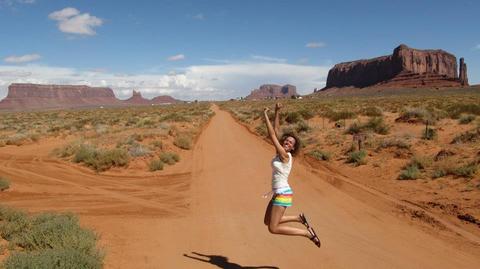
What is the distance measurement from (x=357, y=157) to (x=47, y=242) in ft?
37.9

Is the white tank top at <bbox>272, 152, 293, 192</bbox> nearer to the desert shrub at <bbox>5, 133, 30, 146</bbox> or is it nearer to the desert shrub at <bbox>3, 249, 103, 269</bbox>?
the desert shrub at <bbox>3, 249, 103, 269</bbox>

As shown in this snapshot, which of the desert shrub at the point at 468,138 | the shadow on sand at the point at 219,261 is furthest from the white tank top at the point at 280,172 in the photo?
the desert shrub at the point at 468,138

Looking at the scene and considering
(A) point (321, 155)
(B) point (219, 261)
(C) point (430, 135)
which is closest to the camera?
(B) point (219, 261)

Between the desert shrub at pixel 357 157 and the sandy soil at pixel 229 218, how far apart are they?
1509 millimetres

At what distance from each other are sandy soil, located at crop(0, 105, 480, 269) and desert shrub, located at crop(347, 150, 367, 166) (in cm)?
151

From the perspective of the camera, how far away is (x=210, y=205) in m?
9.58

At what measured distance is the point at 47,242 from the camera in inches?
245

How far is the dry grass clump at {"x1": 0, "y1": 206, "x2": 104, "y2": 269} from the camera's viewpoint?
5219mm

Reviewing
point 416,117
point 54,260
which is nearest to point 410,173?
point 54,260

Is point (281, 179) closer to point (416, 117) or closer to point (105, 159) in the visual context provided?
point (105, 159)

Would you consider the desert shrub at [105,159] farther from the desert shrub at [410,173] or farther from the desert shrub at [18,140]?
the desert shrub at [18,140]

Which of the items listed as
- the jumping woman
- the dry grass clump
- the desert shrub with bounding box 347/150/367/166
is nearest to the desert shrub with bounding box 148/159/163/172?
the desert shrub with bounding box 347/150/367/166

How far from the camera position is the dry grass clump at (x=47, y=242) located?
17.1 feet

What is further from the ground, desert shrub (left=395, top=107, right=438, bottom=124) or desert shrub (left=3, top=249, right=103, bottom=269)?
desert shrub (left=395, top=107, right=438, bottom=124)
